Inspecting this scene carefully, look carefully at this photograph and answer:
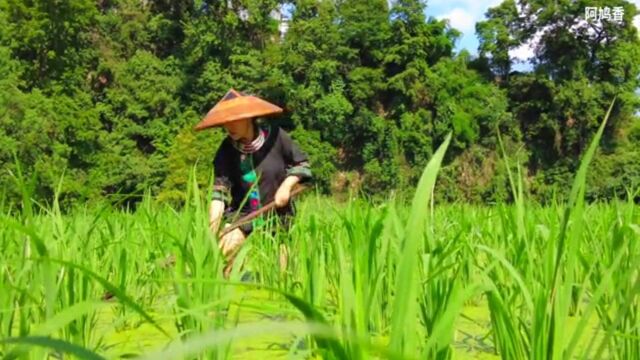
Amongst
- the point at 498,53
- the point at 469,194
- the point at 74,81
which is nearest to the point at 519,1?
the point at 498,53

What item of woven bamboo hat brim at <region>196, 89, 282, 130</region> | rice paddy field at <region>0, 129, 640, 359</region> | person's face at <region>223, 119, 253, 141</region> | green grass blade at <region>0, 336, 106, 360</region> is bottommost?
rice paddy field at <region>0, 129, 640, 359</region>

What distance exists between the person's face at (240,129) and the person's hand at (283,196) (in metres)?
0.32

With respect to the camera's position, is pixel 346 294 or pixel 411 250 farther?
pixel 346 294

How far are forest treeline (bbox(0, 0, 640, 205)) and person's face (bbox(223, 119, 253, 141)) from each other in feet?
50.7

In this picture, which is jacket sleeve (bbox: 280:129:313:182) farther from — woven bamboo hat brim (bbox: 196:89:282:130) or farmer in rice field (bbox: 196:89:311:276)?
woven bamboo hat brim (bbox: 196:89:282:130)

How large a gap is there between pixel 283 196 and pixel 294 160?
351 mm

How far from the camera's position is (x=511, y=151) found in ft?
69.3

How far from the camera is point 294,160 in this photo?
3.05 m

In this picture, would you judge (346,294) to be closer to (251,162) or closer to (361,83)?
(251,162)

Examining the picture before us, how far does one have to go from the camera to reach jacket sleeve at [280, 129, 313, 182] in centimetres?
294

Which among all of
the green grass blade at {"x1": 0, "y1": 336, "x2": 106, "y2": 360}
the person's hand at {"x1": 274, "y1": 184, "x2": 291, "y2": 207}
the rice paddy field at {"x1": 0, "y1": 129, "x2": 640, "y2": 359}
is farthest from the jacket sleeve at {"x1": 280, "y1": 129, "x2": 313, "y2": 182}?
the green grass blade at {"x1": 0, "y1": 336, "x2": 106, "y2": 360}

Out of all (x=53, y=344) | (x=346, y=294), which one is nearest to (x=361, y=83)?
(x=346, y=294)

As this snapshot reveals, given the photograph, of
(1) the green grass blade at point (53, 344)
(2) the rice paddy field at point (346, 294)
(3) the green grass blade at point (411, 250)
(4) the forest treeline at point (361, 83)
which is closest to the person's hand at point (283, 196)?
(2) the rice paddy field at point (346, 294)

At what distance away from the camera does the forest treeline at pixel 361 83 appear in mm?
19344
